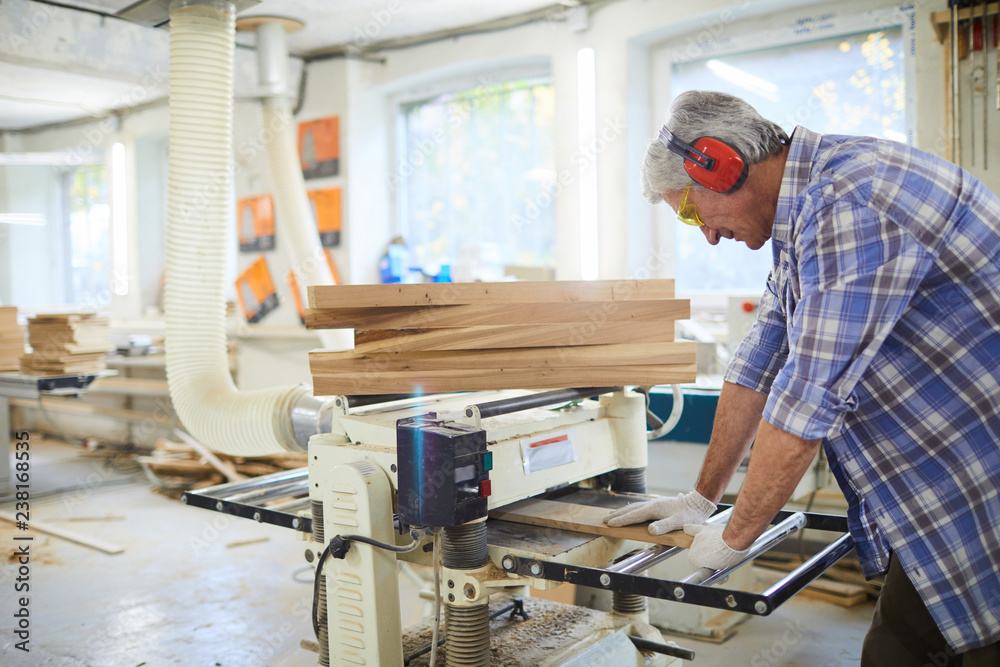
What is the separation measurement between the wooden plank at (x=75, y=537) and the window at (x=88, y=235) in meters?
2.69

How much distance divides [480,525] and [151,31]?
357 cm

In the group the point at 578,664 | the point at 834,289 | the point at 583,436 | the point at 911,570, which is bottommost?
the point at 578,664

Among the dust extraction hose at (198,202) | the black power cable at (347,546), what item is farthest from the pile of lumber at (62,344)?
the black power cable at (347,546)

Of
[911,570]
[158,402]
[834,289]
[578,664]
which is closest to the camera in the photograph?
[834,289]

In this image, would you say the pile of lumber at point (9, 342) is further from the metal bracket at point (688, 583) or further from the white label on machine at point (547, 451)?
the metal bracket at point (688, 583)

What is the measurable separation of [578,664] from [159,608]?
2.07 metres

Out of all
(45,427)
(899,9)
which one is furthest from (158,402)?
(899,9)

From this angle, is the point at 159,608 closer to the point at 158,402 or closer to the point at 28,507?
the point at 28,507

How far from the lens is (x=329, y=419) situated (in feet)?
6.22

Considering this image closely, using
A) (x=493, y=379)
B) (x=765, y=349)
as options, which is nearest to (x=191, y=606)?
(x=493, y=379)

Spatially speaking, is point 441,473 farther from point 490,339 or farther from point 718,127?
point 718,127

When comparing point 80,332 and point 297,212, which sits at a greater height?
point 297,212

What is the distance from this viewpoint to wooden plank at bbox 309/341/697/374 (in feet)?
5.20

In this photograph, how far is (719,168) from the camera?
1296 millimetres
